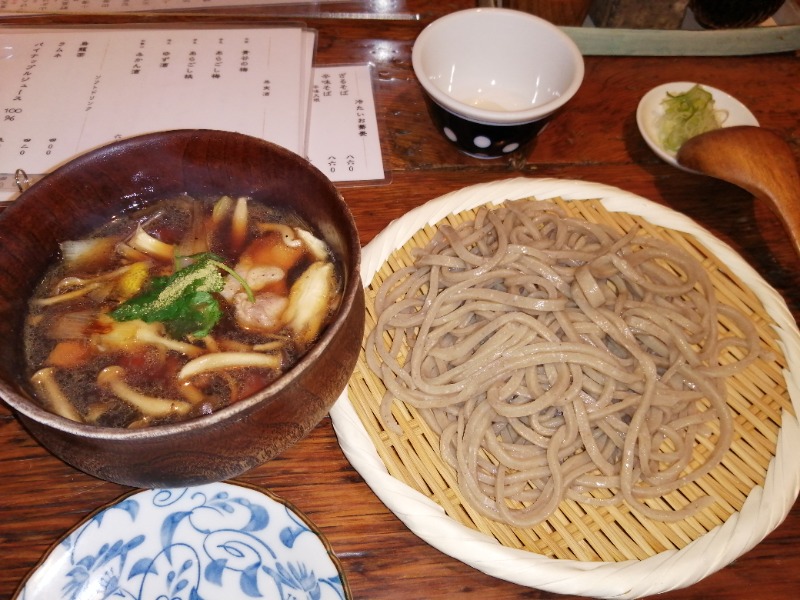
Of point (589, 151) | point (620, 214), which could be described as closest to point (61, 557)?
point (620, 214)

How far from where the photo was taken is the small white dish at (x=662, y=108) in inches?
93.3

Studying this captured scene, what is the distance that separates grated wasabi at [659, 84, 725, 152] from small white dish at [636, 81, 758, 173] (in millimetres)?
37

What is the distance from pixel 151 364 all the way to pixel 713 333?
1.55m

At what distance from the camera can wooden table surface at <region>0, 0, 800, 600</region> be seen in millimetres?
1355

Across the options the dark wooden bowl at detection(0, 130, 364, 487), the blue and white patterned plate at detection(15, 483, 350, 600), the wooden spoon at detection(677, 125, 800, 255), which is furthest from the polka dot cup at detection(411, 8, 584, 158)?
the blue and white patterned plate at detection(15, 483, 350, 600)

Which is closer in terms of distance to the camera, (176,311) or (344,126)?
(176,311)

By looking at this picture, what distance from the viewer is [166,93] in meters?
2.37

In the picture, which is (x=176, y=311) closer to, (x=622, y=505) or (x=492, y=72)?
(x=622, y=505)

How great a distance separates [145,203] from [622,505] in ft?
4.67

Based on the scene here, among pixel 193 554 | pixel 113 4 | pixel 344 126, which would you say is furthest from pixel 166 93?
pixel 193 554

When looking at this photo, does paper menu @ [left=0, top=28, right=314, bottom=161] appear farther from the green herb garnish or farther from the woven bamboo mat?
the woven bamboo mat

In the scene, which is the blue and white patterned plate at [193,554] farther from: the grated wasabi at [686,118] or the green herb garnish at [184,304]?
the grated wasabi at [686,118]

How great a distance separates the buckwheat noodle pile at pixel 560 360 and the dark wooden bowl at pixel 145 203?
0.43m

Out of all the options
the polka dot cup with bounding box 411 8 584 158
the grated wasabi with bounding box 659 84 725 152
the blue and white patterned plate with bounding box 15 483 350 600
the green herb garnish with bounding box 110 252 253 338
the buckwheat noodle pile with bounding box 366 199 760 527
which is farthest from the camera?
the grated wasabi with bounding box 659 84 725 152
